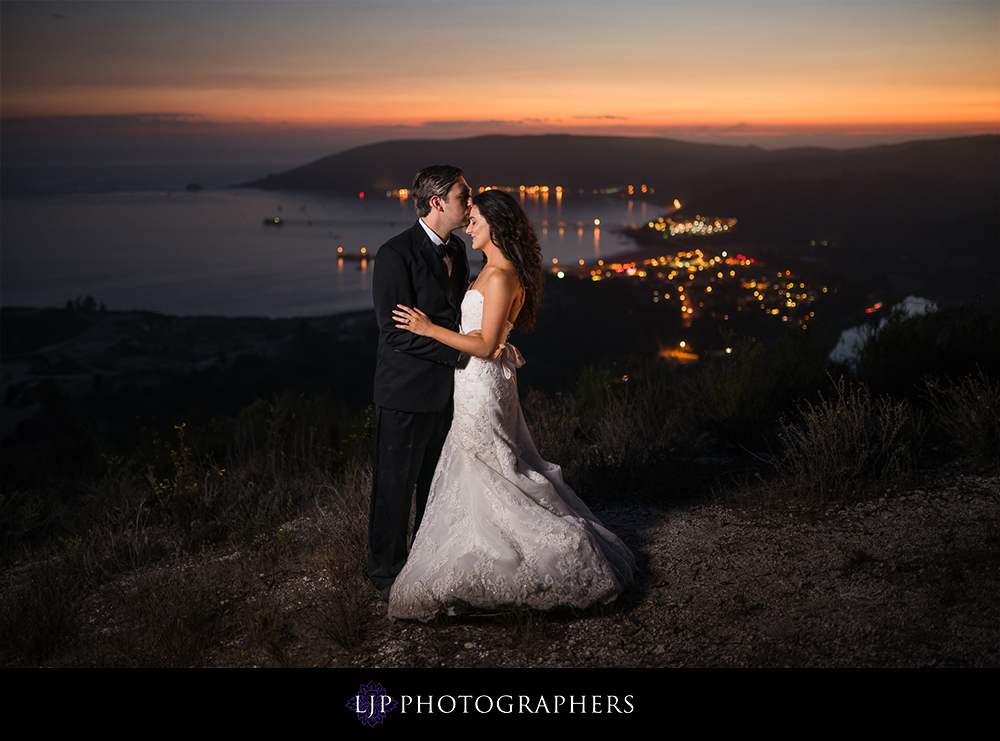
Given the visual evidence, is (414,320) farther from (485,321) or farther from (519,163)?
(519,163)

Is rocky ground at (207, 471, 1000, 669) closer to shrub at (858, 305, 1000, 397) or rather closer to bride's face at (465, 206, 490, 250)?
bride's face at (465, 206, 490, 250)

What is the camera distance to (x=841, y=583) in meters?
3.18

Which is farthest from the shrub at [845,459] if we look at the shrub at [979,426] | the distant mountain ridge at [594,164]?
the distant mountain ridge at [594,164]

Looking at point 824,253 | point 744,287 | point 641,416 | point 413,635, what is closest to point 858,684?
point 413,635

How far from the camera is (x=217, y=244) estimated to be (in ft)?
255

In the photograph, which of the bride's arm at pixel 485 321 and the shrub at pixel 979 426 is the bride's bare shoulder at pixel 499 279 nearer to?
the bride's arm at pixel 485 321

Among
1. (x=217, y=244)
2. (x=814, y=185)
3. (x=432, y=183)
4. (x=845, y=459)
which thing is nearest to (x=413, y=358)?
(x=432, y=183)

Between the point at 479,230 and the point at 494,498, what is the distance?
122 cm

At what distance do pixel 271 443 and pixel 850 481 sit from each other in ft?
20.0

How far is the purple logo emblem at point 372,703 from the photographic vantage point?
254 centimetres

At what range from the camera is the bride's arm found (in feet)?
9.52

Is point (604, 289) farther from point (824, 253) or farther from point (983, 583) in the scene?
point (983, 583)

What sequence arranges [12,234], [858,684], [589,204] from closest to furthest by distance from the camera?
[858,684] < [12,234] < [589,204]

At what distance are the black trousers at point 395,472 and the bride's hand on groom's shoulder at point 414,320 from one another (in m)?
0.45
